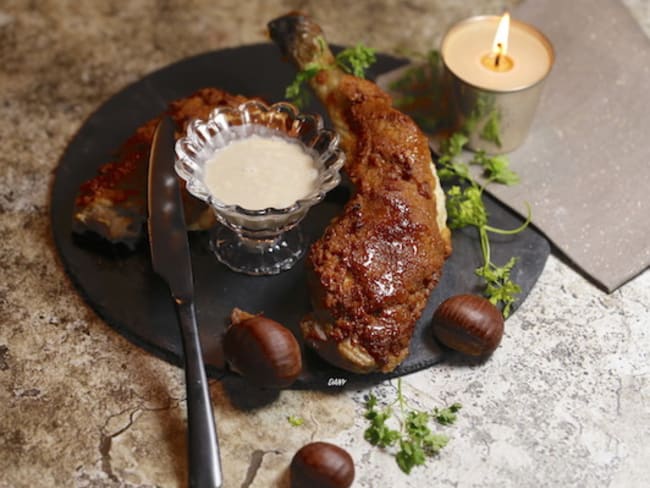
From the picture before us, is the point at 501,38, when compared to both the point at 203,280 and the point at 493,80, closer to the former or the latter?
A: the point at 493,80

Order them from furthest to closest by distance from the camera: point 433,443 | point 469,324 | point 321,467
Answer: point 469,324
point 433,443
point 321,467

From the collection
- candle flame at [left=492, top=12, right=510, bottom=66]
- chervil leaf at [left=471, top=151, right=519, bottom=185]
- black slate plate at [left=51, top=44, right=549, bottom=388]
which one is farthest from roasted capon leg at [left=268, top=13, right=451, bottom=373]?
candle flame at [left=492, top=12, right=510, bottom=66]

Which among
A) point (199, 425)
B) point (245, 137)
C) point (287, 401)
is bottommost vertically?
point (287, 401)

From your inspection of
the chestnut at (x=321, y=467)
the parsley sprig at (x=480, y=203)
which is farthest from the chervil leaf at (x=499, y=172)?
the chestnut at (x=321, y=467)

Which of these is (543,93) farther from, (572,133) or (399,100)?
(399,100)

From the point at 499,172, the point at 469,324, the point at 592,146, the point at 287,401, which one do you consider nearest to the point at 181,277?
the point at 287,401

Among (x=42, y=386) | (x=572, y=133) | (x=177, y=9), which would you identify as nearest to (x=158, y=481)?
(x=42, y=386)

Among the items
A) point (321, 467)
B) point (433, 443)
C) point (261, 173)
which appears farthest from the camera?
point (261, 173)

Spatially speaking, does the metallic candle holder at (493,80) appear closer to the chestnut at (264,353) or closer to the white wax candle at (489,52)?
the white wax candle at (489,52)
